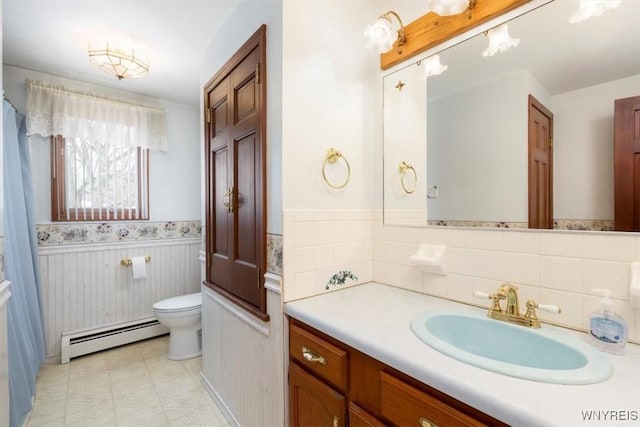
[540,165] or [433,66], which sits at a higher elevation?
[433,66]

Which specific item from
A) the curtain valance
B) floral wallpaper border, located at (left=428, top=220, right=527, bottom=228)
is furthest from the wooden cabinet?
the curtain valance

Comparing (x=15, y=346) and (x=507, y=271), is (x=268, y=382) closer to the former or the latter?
(x=507, y=271)

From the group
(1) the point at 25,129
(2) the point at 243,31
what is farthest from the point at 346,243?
(1) the point at 25,129

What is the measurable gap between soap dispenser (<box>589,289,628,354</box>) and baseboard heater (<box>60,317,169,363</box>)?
10.00 ft

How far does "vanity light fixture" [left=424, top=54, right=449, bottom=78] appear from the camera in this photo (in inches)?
49.3

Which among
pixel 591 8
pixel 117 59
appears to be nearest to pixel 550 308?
pixel 591 8

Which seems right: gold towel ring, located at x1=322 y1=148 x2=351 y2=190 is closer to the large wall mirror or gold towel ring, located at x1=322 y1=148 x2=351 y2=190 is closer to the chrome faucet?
the large wall mirror

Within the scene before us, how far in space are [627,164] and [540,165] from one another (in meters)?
0.21

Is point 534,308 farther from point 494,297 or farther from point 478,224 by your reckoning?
point 478,224

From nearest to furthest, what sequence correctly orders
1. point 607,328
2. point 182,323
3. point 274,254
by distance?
point 607,328
point 274,254
point 182,323

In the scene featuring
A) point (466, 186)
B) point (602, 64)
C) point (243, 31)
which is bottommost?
point (466, 186)

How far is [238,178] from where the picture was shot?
1500 mm

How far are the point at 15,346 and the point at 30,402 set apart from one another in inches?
14.2

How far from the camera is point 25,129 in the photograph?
6.76 ft
